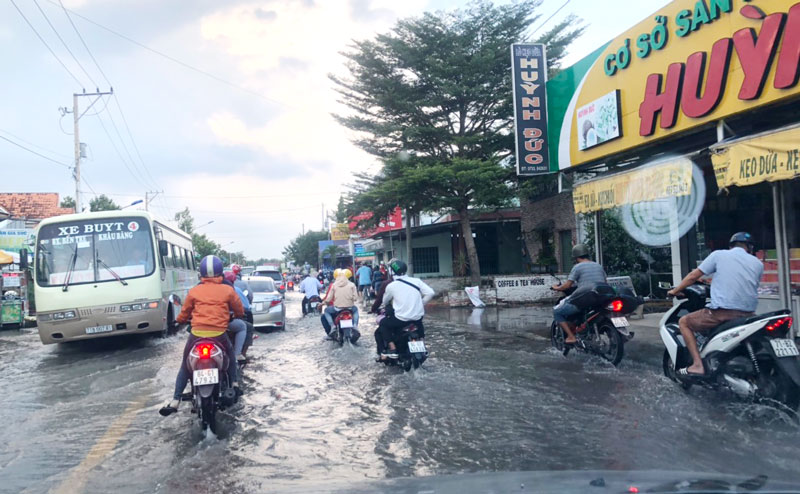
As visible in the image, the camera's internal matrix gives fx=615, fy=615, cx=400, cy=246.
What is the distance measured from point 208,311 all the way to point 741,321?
16.4 feet

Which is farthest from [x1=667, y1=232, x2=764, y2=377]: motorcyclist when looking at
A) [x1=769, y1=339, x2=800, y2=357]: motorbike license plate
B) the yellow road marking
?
the yellow road marking

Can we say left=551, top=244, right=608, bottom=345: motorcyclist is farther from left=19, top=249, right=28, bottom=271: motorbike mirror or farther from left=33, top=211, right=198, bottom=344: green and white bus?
left=19, top=249, right=28, bottom=271: motorbike mirror

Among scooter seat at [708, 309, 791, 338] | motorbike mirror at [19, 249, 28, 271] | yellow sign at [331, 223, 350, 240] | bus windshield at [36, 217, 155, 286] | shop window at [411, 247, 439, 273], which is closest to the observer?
scooter seat at [708, 309, 791, 338]

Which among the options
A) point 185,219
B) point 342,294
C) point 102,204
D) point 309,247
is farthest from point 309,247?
point 342,294

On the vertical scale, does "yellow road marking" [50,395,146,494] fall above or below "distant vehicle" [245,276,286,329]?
below

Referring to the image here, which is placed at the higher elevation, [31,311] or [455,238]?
[455,238]

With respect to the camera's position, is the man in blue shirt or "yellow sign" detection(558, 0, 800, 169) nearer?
"yellow sign" detection(558, 0, 800, 169)

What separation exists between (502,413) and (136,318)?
28.2 feet

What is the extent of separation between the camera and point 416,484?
338cm

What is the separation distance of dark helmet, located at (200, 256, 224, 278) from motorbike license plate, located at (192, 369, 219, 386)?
3.62ft

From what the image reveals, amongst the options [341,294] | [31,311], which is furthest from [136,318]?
[31,311]

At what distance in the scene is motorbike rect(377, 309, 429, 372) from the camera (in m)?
8.02

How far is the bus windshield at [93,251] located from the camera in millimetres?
11961

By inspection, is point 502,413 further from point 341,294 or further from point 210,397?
point 341,294
